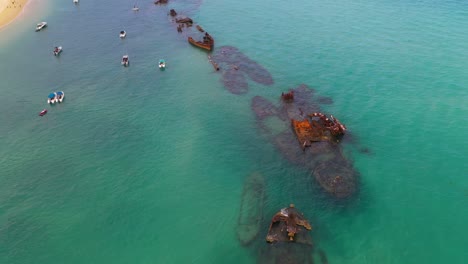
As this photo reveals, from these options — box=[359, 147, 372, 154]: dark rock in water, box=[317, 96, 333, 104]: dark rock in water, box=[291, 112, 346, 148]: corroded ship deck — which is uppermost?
box=[317, 96, 333, 104]: dark rock in water

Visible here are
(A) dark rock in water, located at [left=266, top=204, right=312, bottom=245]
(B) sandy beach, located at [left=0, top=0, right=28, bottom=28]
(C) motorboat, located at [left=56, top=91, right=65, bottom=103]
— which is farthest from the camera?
(B) sandy beach, located at [left=0, top=0, right=28, bottom=28]

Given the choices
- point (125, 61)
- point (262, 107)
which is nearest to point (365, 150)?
point (262, 107)

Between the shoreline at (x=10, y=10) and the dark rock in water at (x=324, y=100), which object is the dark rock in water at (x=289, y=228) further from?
the shoreline at (x=10, y=10)

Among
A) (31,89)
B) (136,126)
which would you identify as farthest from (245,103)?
(31,89)

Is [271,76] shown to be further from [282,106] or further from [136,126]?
[136,126]

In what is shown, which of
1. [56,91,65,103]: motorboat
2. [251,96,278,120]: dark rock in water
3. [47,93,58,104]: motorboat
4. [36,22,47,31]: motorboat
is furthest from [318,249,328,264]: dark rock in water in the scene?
[36,22,47,31]: motorboat

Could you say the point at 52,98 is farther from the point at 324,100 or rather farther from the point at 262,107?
the point at 324,100

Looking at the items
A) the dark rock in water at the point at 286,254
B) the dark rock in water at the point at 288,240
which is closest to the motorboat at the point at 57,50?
the dark rock in water at the point at 288,240

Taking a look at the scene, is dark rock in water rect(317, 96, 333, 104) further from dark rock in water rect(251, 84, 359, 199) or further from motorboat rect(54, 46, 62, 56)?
motorboat rect(54, 46, 62, 56)
